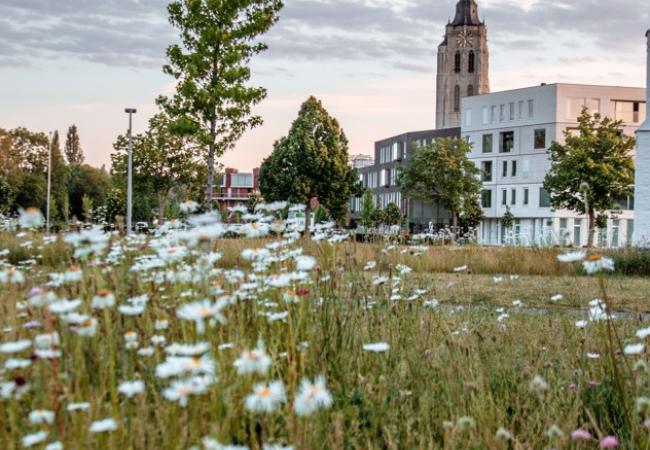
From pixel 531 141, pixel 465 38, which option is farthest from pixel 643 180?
pixel 465 38

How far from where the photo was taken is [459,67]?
135375 mm

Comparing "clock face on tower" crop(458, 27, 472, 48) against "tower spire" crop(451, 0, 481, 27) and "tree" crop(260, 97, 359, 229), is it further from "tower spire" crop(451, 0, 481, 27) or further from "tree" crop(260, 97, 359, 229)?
"tree" crop(260, 97, 359, 229)

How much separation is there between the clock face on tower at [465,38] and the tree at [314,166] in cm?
8357

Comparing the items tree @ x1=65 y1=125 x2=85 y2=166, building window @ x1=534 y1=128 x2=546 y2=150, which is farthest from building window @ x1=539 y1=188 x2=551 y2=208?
tree @ x1=65 y1=125 x2=85 y2=166

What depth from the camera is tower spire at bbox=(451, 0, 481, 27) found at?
137 m

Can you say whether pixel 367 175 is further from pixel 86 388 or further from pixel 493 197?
pixel 86 388

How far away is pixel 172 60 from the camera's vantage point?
26.9 metres

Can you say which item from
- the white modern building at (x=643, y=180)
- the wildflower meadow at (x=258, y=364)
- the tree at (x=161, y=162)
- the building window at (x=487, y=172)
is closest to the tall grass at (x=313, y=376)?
the wildflower meadow at (x=258, y=364)

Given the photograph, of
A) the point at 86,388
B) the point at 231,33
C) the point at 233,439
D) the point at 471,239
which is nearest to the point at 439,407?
the point at 233,439

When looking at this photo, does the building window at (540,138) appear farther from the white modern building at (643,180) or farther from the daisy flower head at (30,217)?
the daisy flower head at (30,217)

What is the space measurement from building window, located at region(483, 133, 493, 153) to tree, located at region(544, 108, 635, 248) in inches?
1070

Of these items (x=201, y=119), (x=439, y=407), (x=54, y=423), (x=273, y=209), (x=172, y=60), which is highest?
(x=172, y=60)

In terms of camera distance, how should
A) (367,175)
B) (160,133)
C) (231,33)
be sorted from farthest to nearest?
1. (367,175)
2. (160,133)
3. (231,33)

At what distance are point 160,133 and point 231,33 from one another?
2132 cm
